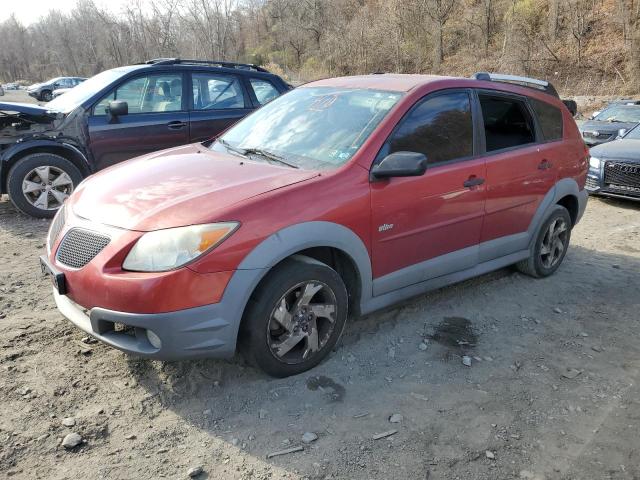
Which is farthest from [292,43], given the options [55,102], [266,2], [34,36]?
[34,36]

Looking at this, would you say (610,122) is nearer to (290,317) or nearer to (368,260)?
(368,260)

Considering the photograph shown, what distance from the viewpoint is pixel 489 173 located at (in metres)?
3.93

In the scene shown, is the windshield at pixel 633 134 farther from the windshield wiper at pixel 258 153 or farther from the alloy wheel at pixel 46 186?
the alloy wheel at pixel 46 186

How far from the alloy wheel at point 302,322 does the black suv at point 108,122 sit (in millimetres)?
4338

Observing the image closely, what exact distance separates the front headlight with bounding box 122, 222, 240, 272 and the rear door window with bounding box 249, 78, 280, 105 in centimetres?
528

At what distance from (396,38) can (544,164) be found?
122 feet

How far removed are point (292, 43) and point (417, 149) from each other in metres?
50.2

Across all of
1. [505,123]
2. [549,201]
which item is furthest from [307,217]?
[549,201]

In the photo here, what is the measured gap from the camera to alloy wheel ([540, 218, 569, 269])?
477 centimetres

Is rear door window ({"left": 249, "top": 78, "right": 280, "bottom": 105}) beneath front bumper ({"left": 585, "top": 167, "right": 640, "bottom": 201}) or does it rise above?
above

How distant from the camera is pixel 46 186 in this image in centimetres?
620

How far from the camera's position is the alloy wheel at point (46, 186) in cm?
612

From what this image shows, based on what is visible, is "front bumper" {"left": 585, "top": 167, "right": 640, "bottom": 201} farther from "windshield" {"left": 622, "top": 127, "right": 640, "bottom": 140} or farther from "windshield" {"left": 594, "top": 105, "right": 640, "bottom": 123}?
"windshield" {"left": 594, "top": 105, "right": 640, "bottom": 123}

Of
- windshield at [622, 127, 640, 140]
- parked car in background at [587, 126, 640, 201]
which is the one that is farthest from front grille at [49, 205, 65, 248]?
windshield at [622, 127, 640, 140]
